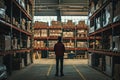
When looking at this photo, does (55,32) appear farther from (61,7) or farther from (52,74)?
(52,74)

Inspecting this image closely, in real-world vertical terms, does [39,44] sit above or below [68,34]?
below

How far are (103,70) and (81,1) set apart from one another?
17.2 meters

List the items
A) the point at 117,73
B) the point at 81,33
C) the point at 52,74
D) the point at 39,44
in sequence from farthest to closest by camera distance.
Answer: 1. the point at 81,33
2. the point at 39,44
3. the point at 52,74
4. the point at 117,73

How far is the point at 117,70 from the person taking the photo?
10047 millimetres

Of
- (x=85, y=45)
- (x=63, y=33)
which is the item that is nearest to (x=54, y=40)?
(x=63, y=33)

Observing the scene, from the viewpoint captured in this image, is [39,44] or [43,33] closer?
[39,44]

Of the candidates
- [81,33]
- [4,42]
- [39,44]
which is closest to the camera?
[4,42]

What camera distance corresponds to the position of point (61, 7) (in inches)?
1195

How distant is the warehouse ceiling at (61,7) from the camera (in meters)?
30.0

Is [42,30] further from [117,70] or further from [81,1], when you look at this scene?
[117,70]

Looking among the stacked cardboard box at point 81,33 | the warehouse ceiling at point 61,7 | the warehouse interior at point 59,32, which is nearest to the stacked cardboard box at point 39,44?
the warehouse interior at point 59,32

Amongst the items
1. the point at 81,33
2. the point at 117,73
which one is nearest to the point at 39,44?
the point at 81,33

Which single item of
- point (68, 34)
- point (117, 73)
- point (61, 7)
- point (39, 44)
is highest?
point (61, 7)

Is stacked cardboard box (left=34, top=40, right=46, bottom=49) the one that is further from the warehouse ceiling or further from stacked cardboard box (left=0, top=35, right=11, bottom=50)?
stacked cardboard box (left=0, top=35, right=11, bottom=50)
